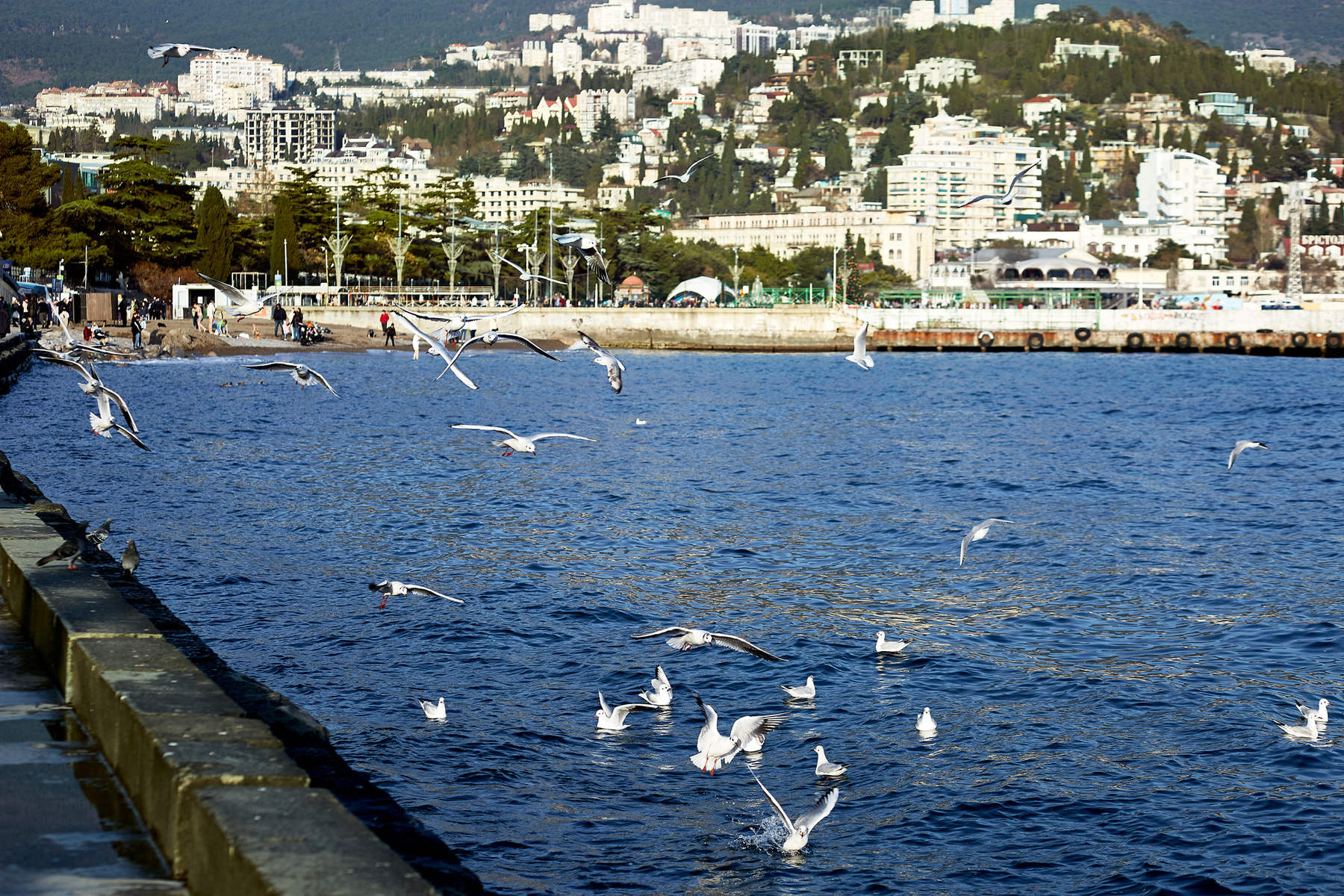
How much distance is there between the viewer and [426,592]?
1382 cm

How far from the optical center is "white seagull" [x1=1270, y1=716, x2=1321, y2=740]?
10.3m

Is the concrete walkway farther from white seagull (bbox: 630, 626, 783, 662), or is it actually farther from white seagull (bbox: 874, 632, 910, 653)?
white seagull (bbox: 874, 632, 910, 653)

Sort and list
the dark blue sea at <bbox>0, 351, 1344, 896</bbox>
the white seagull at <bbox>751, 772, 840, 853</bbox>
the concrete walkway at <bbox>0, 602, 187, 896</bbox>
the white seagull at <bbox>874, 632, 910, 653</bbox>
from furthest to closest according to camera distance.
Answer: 1. the white seagull at <bbox>874, 632, 910, 653</bbox>
2. the dark blue sea at <bbox>0, 351, 1344, 896</bbox>
3. the white seagull at <bbox>751, 772, 840, 853</bbox>
4. the concrete walkway at <bbox>0, 602, 187, 896</bbox>

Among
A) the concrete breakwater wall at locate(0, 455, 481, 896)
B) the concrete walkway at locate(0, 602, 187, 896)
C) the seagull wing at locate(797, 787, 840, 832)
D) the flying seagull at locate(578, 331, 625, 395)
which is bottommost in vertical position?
the seagull wing at locate(797, 787, 840, 832)

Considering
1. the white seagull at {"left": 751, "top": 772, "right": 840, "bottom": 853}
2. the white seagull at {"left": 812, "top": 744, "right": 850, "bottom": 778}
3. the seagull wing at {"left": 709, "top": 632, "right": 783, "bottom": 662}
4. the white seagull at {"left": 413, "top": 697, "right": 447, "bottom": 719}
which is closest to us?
the white seagull at {"left": 751, "top": 772, "right": 840, "bottom": 853}

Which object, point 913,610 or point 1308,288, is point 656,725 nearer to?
point 913,610

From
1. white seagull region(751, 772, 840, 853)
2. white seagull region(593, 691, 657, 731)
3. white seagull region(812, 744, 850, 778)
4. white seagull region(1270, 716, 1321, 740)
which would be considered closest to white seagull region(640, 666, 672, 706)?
white seagull region(593, 691, 657, 731)

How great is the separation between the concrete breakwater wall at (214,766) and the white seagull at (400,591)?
453 cm

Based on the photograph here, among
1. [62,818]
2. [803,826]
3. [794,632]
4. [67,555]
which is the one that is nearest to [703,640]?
[803,826]

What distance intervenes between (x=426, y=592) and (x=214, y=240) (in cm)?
7457

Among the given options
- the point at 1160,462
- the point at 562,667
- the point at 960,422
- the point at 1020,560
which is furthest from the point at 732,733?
the point at 960,422

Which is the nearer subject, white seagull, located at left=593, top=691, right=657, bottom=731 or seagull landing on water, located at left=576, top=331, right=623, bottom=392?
white seagull, located at left=593, top=691, right=657, bottom=731

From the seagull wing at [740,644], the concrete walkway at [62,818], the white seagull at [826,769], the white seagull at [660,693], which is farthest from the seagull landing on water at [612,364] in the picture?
the concrete walkway at [62,818]

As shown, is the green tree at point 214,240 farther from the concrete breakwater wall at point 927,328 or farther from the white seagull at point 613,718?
the white seagull at point 613,718
